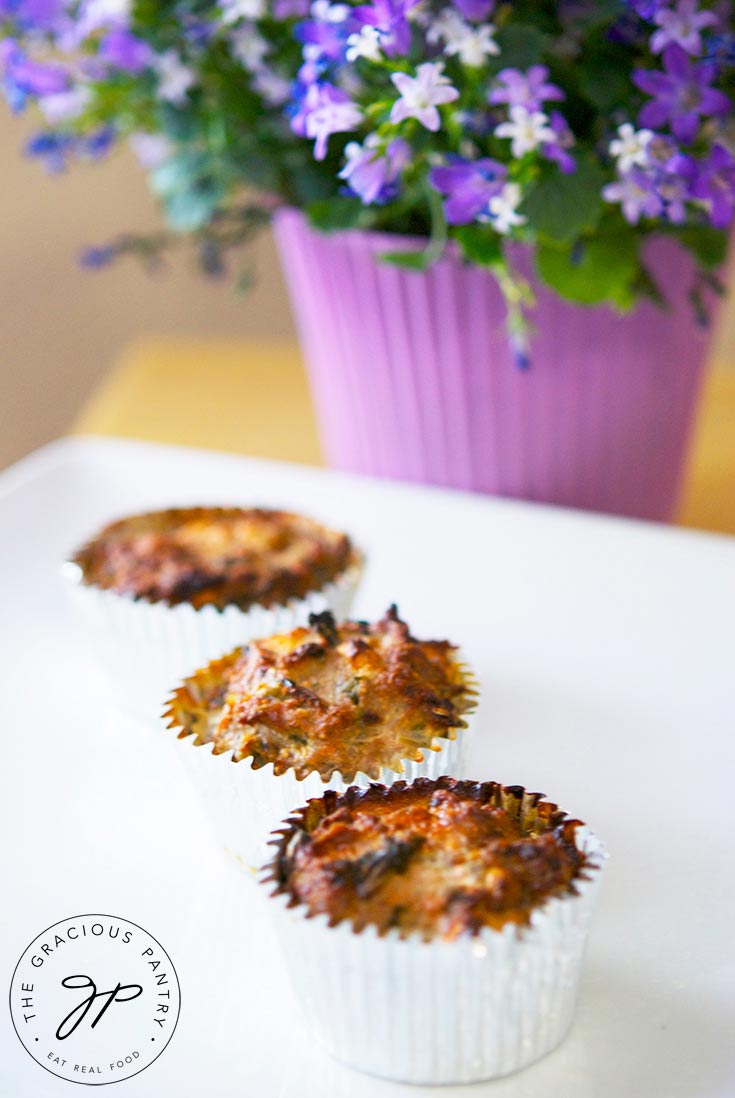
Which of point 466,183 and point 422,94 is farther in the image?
point 466,183

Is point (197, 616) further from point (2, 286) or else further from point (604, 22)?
point (2, 286)

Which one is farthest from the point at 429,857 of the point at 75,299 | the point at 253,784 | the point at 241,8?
the point at 75,299

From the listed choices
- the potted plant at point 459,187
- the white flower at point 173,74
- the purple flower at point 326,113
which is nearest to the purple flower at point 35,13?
the potted plant at point 459,187

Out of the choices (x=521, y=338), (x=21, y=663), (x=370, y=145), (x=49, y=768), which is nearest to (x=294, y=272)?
(x=521, y=338)

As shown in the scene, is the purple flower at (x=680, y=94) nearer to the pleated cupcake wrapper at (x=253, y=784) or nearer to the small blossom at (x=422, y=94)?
the small blossom at (x=422, y=94)

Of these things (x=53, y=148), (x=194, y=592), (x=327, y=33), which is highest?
(x=327, y=33)

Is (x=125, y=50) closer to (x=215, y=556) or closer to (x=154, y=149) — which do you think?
(x=154, y=149)

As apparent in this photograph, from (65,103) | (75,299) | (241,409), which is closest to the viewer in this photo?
(65,103)
